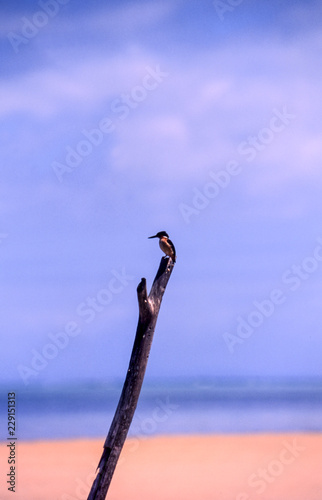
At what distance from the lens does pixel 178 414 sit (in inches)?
1053

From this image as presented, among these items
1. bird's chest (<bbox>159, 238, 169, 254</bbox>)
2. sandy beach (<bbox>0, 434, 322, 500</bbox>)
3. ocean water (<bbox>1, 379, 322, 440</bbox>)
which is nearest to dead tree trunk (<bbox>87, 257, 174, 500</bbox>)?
bird's chest (<bbox>159, 238, 169, 254</bbox>)

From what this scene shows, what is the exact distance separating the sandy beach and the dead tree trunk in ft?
15.7

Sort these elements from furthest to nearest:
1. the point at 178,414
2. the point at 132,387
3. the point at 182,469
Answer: the point at 178,414, the point at 182,469, the point at 132,387

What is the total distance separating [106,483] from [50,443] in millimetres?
11700

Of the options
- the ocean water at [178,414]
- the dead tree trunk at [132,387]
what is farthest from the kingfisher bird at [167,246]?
the ocean water at [178,414]

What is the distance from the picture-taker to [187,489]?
12.9m

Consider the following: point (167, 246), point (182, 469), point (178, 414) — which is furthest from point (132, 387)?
point (178, 414)

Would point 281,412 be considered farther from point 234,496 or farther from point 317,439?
point 234,496

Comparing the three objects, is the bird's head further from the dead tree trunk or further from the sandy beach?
the sandy beach

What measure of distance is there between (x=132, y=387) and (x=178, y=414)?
19.6 metres

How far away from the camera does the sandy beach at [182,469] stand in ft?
41.0

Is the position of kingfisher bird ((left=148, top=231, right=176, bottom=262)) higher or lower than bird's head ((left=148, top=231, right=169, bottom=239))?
lower

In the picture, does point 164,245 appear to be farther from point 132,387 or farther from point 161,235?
point 132,387

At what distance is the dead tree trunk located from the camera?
24.5 ft
